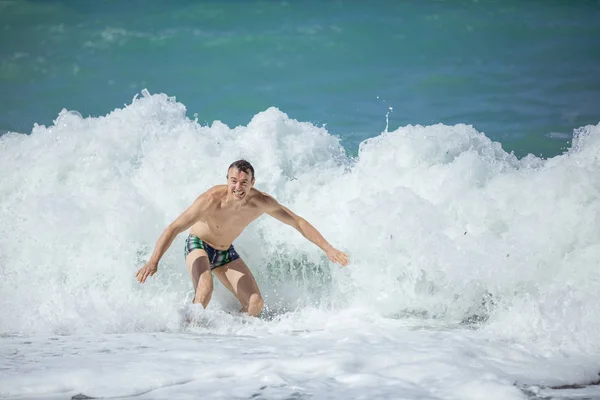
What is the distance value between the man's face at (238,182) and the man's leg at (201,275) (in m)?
0.71

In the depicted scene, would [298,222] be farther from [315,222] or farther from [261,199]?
[315,222]

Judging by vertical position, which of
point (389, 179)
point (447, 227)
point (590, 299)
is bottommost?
point (590, 299)

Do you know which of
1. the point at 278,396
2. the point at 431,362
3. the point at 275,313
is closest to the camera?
the point at 278,396

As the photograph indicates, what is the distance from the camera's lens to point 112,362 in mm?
3949

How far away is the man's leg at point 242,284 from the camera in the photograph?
5.71m

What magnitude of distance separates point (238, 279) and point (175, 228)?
868 millimetres

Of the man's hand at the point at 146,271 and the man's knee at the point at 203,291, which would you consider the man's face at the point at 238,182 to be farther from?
the man's hand at the point at 146,271

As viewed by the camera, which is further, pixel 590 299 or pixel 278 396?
pixel 590 299

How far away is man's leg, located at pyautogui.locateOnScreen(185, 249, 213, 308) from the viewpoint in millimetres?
5480

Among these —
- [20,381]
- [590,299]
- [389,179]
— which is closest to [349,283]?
[389,179]

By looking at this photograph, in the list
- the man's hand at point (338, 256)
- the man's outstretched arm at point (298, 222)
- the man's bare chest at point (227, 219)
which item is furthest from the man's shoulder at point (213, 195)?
the man's hand at point (338, 256)

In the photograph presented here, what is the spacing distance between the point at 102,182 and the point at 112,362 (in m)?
4.61

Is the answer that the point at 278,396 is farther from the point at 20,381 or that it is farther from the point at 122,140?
the point at 122,140

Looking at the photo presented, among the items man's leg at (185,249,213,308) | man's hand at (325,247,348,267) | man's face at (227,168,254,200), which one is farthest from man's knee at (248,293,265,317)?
man's face at (227,168,254,200)
